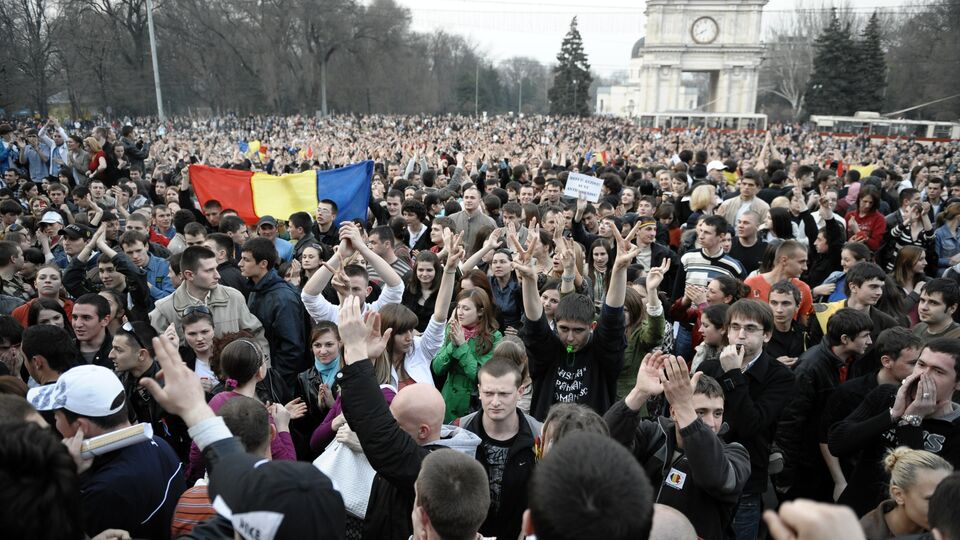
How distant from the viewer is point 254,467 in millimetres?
1972

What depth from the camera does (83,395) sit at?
9.05ft

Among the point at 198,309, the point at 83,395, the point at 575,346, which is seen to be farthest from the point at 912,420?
the point at 198,309

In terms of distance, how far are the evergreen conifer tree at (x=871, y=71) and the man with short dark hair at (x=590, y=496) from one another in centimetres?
6412

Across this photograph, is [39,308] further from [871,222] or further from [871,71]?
[871,71]

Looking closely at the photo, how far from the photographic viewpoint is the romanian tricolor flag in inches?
394

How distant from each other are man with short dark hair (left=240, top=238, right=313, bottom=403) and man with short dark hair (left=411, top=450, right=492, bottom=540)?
3.21 m

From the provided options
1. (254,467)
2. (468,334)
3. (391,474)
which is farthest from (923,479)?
(468,334)

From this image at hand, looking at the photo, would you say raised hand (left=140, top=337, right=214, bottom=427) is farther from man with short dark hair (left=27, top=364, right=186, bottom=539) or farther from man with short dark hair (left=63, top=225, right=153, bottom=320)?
man with short dark hair (left=63, top=225, right=153, bottom=320)

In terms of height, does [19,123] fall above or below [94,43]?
below

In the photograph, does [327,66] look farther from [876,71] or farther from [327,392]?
[327,392]

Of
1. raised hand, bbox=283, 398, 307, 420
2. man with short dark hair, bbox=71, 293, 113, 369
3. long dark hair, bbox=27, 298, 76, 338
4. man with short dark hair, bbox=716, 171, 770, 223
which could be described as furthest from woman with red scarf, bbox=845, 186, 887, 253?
long dark hair, bbox=27, 298, 76, 338

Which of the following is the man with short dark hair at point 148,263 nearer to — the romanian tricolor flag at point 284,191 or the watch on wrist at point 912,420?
the romanian tricolor flag at point 284,191

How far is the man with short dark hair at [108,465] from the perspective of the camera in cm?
266

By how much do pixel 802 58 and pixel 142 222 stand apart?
90.2 metres
